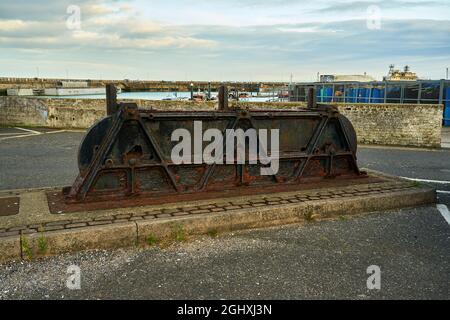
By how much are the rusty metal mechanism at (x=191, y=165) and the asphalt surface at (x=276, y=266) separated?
119 cm

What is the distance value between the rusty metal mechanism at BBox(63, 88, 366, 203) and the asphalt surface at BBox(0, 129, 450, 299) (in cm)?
119

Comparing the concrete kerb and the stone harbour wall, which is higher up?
the stone harbour wall

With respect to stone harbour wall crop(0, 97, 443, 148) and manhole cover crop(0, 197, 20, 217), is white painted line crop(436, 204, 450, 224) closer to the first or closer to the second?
manhole cover crop(0, 197, 20, 217)

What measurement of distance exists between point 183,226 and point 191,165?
1292 millimetres

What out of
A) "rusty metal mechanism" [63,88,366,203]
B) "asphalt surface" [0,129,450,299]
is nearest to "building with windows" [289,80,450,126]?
"rusty metal mechanism" [63,88,366,203]

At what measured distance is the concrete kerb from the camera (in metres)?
4.35

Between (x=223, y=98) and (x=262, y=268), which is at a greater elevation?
(x=223, y=98)

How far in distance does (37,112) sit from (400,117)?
16.1 metres

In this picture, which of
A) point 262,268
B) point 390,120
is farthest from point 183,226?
point 390,120

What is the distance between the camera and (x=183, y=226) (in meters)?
4.97

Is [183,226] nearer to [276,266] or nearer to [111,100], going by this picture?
[276,266]

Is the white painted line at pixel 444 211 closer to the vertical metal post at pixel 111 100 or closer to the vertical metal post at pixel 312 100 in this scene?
the vertical metal post at pixel 312 100
